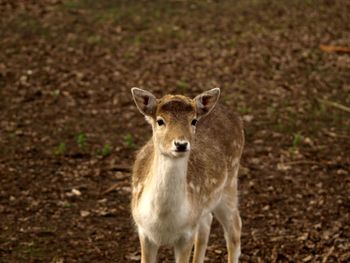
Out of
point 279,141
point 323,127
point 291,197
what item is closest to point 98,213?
point 291,197

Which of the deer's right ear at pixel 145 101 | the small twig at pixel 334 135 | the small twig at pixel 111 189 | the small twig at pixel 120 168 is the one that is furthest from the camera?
the small twig at pixel 334 135

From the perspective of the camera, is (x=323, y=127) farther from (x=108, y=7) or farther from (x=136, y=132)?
(x=108, y=7)

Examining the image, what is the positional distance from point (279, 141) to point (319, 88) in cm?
223

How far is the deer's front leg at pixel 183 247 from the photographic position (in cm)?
660

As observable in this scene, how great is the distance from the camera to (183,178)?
20.8 feet

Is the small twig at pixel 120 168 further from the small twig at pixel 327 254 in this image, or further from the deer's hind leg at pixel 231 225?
the small twig at pixel 327 254

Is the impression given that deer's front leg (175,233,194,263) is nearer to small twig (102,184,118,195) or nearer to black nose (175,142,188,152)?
black nose (175,142,188,152)

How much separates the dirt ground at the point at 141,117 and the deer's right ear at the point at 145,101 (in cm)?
204

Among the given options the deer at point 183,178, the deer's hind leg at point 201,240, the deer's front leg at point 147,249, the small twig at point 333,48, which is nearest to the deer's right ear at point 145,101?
the deer at point 183,178

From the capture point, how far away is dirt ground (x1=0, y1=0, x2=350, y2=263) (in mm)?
8406

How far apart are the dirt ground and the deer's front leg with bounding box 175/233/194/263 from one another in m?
1.25

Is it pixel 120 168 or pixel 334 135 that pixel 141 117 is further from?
pixel 334 135

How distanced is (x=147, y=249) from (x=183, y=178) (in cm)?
80

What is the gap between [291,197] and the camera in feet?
30.8
